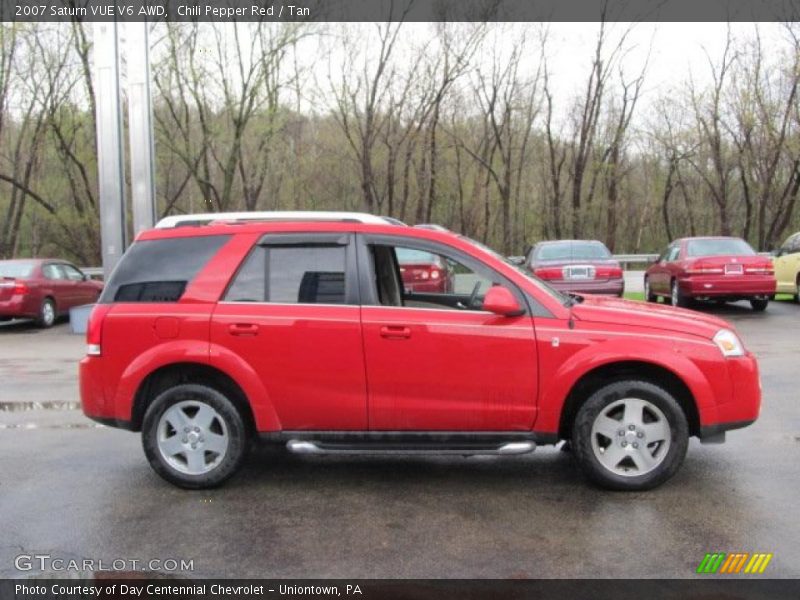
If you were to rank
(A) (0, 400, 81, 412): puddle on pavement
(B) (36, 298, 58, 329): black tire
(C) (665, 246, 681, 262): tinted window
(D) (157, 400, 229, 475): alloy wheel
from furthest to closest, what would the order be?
(C) (665, 246, 681, 262): tinted window, (B) (36, 298, 58, 329): black tire, (A) (0, 400, 81, 412): puddle on pavement, (D) (157, 400, 229, 475): alloy wheel

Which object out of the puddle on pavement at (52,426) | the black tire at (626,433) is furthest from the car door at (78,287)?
the black tire at (626,433)

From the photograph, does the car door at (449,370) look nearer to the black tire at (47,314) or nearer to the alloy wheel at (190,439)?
the alloy wheel at (190,439)

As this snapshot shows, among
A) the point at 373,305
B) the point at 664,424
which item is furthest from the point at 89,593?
the point at 664,424

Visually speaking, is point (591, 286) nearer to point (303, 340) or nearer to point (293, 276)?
point (293, 276)

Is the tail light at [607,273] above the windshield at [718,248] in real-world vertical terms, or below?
below

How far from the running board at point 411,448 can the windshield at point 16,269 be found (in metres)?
12.6

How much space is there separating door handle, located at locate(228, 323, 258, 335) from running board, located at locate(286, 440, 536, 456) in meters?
0.78

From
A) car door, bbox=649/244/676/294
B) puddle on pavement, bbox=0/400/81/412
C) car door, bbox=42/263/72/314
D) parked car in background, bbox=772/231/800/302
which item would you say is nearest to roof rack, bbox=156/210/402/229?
puddle on pavement, bbox=0/400/81/412

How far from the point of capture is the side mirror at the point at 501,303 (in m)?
4.51

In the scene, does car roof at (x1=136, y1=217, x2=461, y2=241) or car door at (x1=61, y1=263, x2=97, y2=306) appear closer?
car roof at (x1=136, y1=217, x2=461, y2=241)

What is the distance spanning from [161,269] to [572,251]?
1110 centimetres

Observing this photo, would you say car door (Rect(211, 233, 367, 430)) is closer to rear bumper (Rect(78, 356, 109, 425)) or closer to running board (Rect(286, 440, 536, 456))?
running board (Rect(286, 440, 536, 456))

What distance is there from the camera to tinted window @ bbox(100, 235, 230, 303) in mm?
4859

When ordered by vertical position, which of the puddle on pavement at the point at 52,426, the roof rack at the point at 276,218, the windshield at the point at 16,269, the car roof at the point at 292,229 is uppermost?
the roof rack at the point at 276,218
